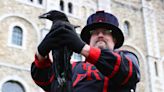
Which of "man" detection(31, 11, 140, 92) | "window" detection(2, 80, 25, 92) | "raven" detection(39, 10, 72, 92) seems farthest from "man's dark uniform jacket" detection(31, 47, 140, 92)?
"window" detection(2, 80, 25, 92)

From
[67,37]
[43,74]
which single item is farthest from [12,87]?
[67,37]

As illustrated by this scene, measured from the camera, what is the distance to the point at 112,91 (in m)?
3.15

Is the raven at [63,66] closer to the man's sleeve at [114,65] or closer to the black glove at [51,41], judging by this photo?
the black glove at [51,41]

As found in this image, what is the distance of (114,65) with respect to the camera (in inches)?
115

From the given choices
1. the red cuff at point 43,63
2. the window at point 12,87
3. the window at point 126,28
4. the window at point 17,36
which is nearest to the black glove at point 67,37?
the red cuff at point 43,63

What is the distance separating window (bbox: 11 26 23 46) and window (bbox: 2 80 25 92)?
1522 millimetres

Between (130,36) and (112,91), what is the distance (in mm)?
15382

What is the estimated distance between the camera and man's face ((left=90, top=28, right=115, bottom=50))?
329cm

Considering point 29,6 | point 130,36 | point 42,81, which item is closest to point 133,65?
point 42,81

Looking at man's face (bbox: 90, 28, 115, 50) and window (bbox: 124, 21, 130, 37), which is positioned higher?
window (bbox: 124, 21, 130, 37)

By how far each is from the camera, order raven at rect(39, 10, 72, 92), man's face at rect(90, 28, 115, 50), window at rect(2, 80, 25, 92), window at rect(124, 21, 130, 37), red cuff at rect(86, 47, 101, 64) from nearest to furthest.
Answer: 1. raven at rect(39, 10, 72, 92)
2. red cuff at rect(86, 47, 101, 64)
3. man's face at rect(90, 28, 115, 50)
4. window at rect(2, 80, 25, 92)
5. window at rect(124, 21, 130, 37)

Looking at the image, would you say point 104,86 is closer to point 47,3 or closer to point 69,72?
point 69,72

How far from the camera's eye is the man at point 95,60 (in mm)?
2779

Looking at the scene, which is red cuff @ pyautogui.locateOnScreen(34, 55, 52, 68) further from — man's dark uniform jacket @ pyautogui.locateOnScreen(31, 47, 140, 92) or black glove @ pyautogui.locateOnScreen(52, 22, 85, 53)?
black glove @ pyautogui.locateOnScreen(52, 22, 85, 53)
